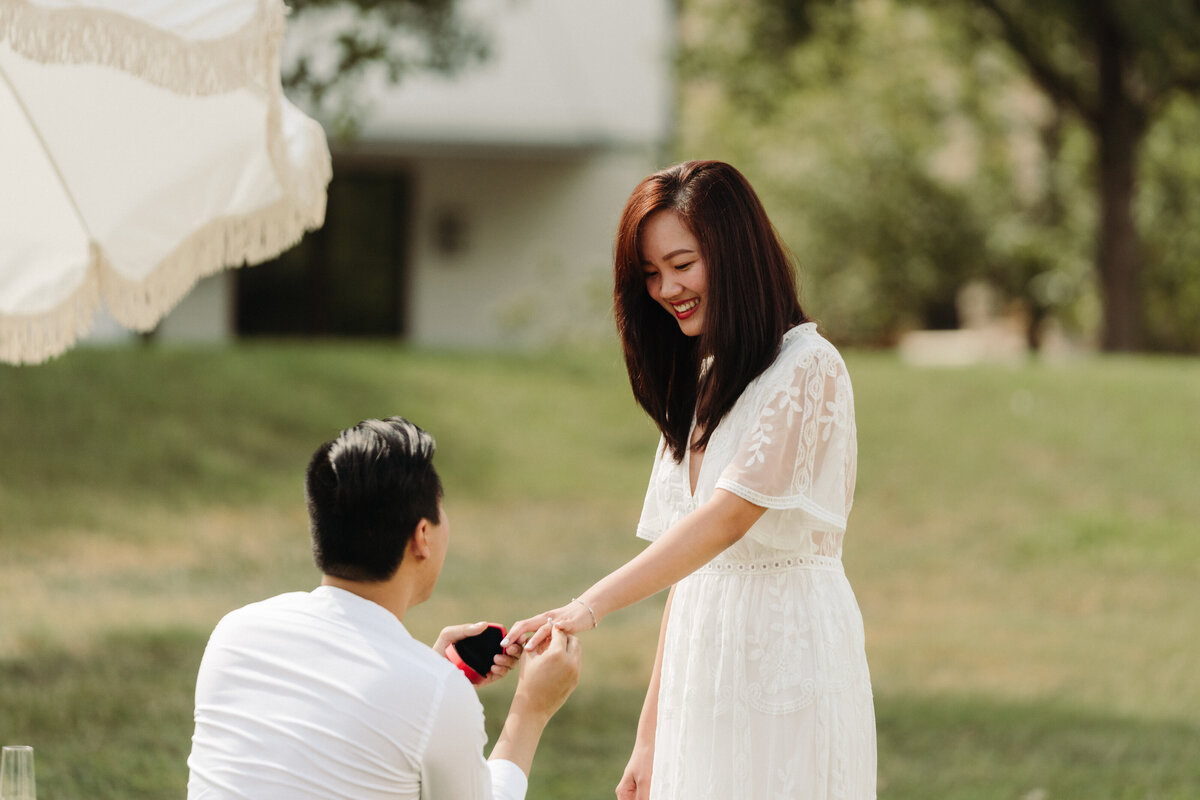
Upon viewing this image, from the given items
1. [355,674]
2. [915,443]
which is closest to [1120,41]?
[915,443]

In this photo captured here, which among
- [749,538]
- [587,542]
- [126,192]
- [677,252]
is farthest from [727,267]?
[587,542]

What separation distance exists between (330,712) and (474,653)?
48 cm

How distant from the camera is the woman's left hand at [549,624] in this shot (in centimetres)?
256

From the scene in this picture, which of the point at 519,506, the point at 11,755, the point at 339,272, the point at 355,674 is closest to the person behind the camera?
the point at 355,674

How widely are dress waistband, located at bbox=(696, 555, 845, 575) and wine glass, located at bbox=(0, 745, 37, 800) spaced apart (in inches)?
49.4

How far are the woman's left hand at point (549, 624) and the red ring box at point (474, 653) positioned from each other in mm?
29

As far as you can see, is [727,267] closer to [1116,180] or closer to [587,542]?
[587,542]

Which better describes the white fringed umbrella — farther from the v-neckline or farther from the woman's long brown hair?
the v-neckline

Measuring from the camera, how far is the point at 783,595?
281 centimetres

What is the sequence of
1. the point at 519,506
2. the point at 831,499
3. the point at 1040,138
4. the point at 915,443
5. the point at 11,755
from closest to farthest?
1. the point at 11,755
2. the point at 831,499
3. the point at 519,506
4. the point at 915,443
5. the point at 1040,138

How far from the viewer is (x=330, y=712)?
214 cm

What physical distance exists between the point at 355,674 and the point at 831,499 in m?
1.03

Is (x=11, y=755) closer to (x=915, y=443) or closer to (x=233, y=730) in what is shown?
(x=233, y=730)

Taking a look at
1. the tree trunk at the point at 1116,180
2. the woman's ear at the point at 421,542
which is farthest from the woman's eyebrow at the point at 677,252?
the tree trunk at the point at 1116,180
